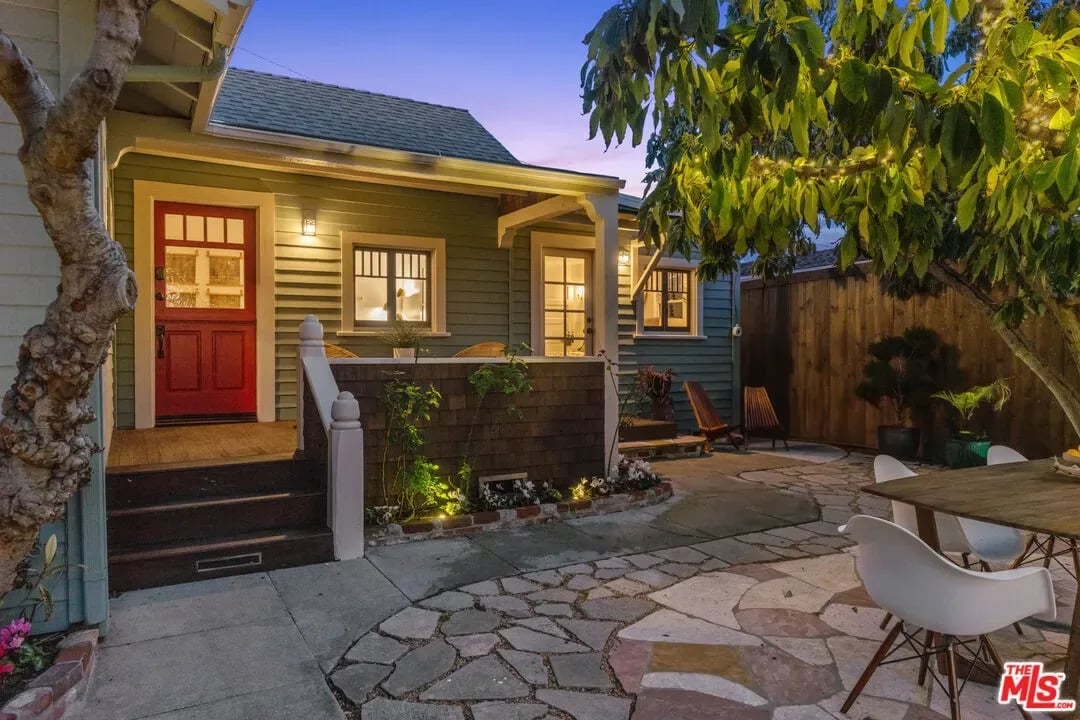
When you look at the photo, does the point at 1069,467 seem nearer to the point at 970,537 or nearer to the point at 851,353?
the point at 970,537

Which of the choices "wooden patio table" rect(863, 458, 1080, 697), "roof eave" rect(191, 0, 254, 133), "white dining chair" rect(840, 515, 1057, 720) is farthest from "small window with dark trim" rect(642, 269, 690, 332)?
"white dining chair" rect(840, 515, 1057, 720)

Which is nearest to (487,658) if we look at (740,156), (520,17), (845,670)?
(845,670)

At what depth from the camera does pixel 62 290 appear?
205 centimetres

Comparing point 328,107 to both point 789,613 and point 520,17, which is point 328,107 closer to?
point 789,613

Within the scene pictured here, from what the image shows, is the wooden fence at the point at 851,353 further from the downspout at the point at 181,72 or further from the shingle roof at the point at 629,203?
the downspout at the point at 181,72

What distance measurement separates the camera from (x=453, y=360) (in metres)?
5.25

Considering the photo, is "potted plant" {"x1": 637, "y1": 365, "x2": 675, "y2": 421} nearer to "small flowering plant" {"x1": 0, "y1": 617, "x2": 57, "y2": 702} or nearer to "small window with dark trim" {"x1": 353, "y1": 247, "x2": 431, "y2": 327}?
"small window with dark trim" {"x1": 353, "y1": 247, "x2": 431, "y2": 327}

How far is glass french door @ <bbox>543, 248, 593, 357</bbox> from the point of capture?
26.1 feet

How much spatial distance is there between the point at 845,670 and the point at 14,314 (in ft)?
12.7

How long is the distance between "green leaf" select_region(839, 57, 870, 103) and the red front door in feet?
18.6

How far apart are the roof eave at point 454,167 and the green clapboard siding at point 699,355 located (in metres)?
3.00

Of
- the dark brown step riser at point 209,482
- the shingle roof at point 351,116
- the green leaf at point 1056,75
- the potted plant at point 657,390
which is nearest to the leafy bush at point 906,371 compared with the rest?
the potted plant at point 657,390

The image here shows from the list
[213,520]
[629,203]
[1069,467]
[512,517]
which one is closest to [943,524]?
[1069,467]

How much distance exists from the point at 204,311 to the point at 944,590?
5.95 m
